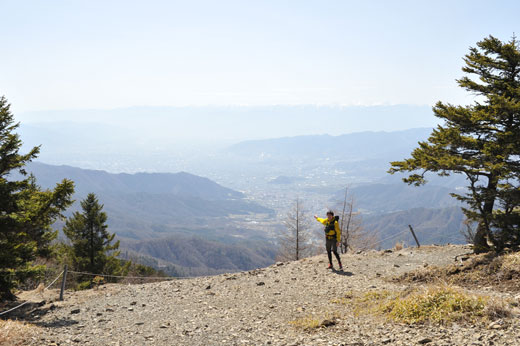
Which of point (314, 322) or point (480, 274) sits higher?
point (480, 274)

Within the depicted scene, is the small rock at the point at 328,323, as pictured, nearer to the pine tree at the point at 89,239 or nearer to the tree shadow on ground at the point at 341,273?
the tree shadow on ground at the point at 341,273

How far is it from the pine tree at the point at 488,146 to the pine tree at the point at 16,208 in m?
15.3

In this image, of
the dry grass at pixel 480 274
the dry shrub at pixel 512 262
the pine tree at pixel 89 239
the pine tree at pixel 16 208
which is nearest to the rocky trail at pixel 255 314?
the dry grass at pixel 480 274

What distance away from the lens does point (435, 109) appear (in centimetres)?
1581

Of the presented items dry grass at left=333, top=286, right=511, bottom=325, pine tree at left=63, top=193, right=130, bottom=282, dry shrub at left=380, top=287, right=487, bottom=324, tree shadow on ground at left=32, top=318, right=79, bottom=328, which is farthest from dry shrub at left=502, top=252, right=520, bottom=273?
pine tree at left=63, top=193, right=130, bottom=282

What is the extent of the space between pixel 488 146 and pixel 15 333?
1643cm

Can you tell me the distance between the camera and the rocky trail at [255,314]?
7.15 meters

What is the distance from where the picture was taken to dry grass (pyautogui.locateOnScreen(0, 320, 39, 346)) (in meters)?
8.48

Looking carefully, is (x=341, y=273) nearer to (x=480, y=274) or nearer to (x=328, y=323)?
(x=480, y=274)

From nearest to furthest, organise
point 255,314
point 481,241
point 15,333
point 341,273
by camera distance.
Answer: point 15,333 < point 255,314 < point 481,241 < point 341,273

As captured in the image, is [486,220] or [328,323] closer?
[328,323]

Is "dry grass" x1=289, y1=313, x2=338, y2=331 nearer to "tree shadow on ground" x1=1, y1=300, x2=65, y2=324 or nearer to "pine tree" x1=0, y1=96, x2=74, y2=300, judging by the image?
"tree shadow on ground" x1=1, y1=300, x2=65, y2=324

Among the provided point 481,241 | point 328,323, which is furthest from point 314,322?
point 481,241

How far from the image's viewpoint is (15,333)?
8938mm
